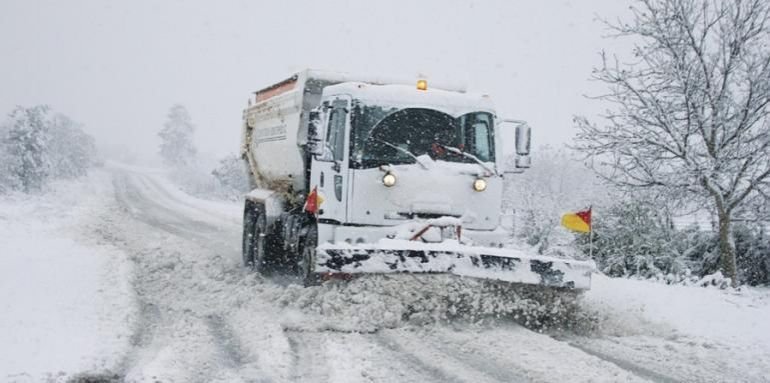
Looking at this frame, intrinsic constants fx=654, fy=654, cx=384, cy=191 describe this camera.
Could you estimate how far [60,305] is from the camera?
661cm

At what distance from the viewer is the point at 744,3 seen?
34.0 ft

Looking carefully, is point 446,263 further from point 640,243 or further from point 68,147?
point 68,147

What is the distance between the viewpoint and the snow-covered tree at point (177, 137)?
75.6 meters

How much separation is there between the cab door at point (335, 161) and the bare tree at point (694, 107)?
5.12m

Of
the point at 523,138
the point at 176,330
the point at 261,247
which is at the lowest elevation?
the point at 176,330

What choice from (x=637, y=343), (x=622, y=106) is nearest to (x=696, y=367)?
(x=637, y=343)

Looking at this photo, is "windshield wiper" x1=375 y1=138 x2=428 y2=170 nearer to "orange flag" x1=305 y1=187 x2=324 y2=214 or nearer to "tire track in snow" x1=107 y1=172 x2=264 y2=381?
"orange flag" x1=305 y1=187 x2=324 y2=214

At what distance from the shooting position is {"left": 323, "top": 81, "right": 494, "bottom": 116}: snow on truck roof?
7.51 metres

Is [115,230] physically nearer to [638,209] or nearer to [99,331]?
[99,331]

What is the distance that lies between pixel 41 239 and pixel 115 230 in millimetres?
2816

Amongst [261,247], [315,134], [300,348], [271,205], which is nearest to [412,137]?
[315,134]

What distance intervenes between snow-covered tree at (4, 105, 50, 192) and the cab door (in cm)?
2698

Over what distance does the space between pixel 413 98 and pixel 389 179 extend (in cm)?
109

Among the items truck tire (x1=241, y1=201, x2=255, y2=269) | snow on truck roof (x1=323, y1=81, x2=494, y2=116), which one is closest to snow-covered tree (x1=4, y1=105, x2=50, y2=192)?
truck tire (x1=241, y1=201, x2=255, y2=269)
